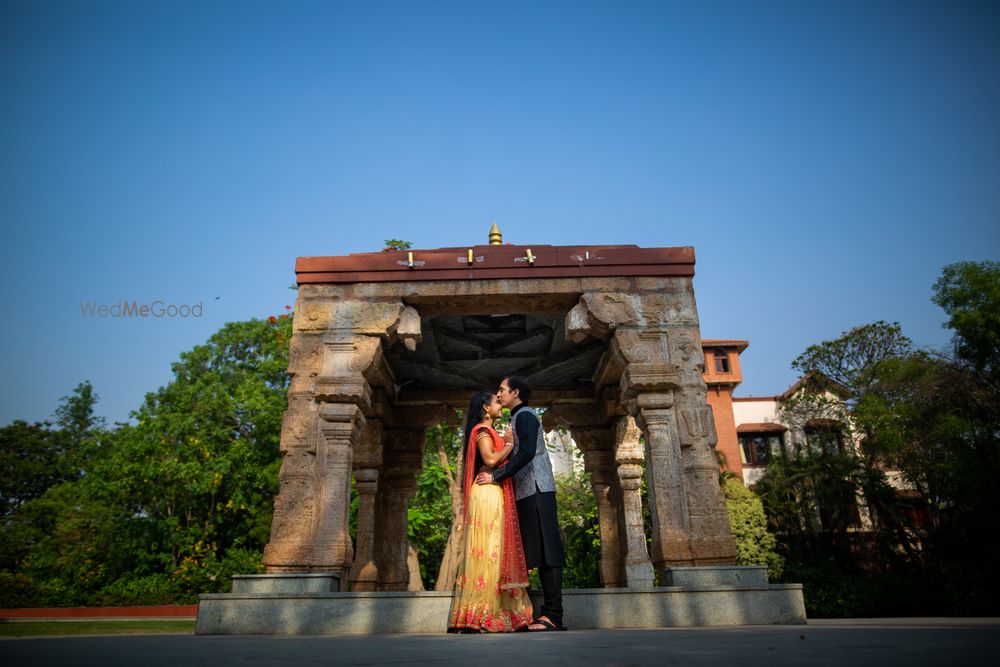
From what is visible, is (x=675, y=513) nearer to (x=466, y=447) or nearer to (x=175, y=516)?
(x=466, y=447)

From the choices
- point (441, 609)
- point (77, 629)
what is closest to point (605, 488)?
point (441, 609)

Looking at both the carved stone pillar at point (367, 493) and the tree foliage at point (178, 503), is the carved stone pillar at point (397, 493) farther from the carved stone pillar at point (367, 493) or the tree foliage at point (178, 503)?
the tree foliage at point (178, 503)

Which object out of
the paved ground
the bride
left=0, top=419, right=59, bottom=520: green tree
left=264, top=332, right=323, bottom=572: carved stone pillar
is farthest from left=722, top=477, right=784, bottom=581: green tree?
left=0, top=419, right=59, bottom=520: green tree

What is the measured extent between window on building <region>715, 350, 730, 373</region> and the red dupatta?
90.9 ft

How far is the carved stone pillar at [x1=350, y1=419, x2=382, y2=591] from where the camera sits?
10.4 m

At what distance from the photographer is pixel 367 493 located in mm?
10664

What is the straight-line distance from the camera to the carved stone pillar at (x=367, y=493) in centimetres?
1039

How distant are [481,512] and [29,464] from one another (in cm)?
4123

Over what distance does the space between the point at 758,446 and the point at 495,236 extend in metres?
26.2

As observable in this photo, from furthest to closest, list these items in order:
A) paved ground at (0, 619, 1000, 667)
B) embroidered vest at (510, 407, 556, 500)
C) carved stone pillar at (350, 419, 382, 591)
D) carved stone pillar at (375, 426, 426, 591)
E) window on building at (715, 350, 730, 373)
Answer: window on building at (715, 350, 730, 373) → carved stone pillar at (375, 426, 426, 591) → carved stone pillar at (350, 419, 382, 591) → embroidered vest at (510, 407, 556, 500) → paved ground at (0, 619, 1000, 667)

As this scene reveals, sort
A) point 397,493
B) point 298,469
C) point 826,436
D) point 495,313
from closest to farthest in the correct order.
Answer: point 298,469
point 495,313
point 397,493
point 826,436

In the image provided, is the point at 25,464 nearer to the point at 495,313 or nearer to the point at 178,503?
the point at 178,503

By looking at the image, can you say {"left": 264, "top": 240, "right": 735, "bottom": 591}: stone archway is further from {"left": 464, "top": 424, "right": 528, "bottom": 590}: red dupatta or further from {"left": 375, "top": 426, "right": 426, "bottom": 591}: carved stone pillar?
{"left": 375, "top": 426, "right": 426, "bottom": 591}: carved stone pillar

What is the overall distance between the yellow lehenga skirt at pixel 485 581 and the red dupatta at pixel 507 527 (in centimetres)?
5
